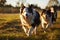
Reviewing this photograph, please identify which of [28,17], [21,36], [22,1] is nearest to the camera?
[28,17]

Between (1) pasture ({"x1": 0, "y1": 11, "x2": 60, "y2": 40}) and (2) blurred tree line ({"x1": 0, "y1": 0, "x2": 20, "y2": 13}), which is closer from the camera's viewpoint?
(1) pasture ({"x1": 0, "y1": 11, "x2": 60, "y2": 40})

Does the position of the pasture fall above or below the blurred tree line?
below

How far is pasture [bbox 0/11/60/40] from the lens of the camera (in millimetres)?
2844

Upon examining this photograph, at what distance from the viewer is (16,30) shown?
2938 millimetres

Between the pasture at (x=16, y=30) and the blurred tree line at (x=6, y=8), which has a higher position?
the blurred tree line at (x=6, y=8)

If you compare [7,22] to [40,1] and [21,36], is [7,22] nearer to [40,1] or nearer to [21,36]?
[21,36]

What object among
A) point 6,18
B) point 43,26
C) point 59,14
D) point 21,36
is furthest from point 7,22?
point 59,14

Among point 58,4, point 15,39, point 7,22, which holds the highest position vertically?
point 58,4

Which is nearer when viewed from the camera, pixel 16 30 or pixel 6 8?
pixel 16 30

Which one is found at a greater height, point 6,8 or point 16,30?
point 6,8

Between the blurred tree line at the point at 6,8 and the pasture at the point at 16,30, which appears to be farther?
the blurred tree line at the point at 6,8

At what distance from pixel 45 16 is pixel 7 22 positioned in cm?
56

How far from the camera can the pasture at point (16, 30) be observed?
2.84m

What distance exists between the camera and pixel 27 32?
9.32ft
